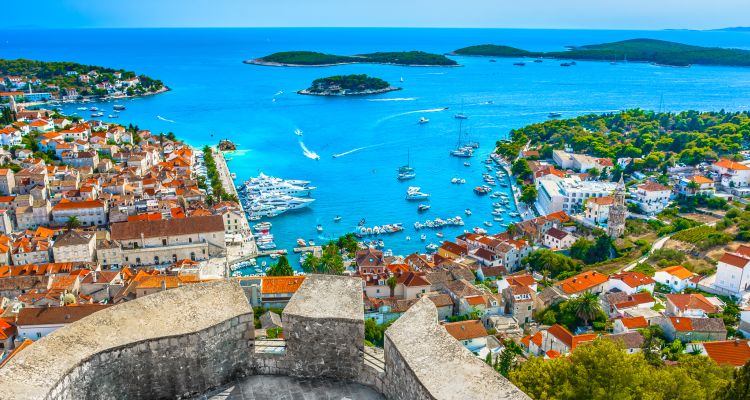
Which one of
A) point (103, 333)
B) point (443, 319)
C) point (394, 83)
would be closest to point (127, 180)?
point (443, 319)

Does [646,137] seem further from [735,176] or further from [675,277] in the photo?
[675,277]

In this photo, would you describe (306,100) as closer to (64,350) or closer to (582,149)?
(582,149)

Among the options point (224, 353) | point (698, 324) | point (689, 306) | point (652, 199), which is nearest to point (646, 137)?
point (652, 199)

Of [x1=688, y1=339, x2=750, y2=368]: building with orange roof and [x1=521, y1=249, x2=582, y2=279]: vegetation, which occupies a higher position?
[x1=688, y1=339, x2=750, y2=368]: building with orange roof

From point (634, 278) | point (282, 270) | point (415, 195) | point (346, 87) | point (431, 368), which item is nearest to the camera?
point (431, 368)

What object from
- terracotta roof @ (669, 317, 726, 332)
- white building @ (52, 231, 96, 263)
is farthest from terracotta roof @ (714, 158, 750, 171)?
white building @ (52, 231, 96, 263)

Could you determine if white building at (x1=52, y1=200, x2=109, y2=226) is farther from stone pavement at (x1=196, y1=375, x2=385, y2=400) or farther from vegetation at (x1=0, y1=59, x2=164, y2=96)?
vegetation at (x1=0, y1=59, x2=164, y2=96)

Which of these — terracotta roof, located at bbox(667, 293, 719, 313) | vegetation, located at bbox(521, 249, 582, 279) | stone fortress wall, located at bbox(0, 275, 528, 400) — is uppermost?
stone fortress wall, located at bbox(0, 275, 528, 400)
